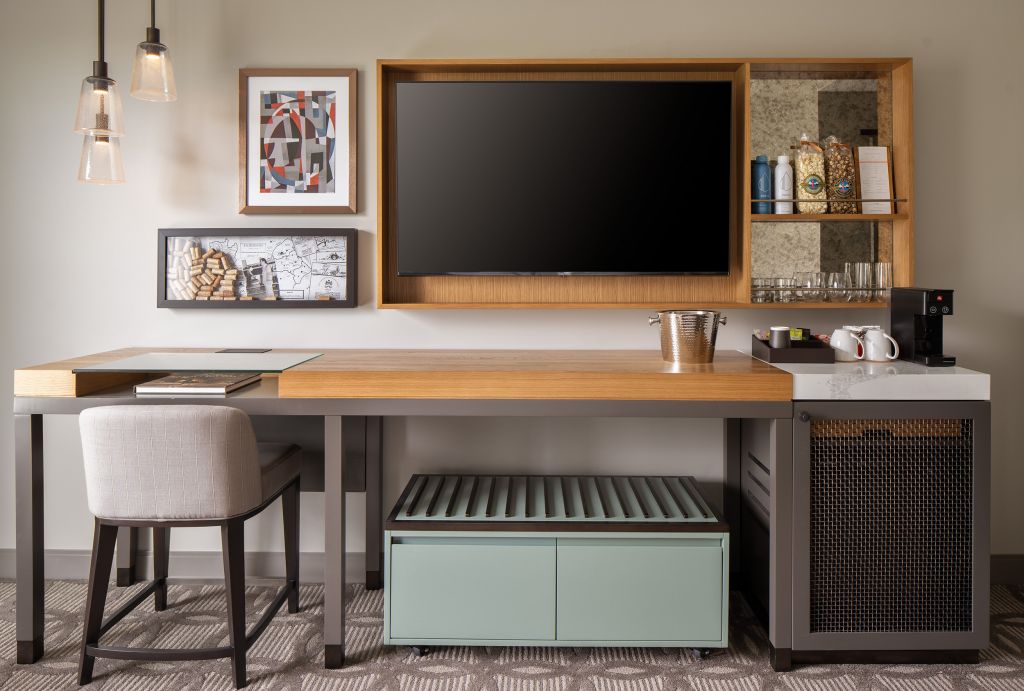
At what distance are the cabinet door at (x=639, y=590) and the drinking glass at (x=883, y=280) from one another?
42.8 inches

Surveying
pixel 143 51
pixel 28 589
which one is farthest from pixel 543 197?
pixel 28 589

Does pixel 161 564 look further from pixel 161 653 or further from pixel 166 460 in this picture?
pixel 166 460

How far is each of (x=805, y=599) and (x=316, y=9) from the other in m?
2.59

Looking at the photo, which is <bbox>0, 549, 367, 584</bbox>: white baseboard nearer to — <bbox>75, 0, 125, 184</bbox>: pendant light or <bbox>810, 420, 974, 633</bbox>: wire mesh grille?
<bbox>75, 0, 125, 184</bbox>: pendant light

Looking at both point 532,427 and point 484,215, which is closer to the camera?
point 484,215

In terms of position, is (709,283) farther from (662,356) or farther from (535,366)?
(535,366)

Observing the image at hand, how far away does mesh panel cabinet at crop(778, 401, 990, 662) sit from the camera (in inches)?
81.6

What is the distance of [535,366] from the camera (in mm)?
2170

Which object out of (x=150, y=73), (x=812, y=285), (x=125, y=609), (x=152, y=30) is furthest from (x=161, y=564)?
(x=812, y=285)

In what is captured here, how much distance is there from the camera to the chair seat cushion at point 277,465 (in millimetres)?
2117

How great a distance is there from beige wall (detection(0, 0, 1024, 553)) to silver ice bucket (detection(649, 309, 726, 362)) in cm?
46

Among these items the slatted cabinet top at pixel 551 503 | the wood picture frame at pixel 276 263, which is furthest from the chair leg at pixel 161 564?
the slatted cabinet top at pixel 551 503

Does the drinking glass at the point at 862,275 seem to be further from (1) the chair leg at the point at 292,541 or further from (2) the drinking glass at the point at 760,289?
(1) the chair leg at the point at 292,541

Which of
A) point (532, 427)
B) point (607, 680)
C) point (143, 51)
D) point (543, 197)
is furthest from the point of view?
point (532, 427)
